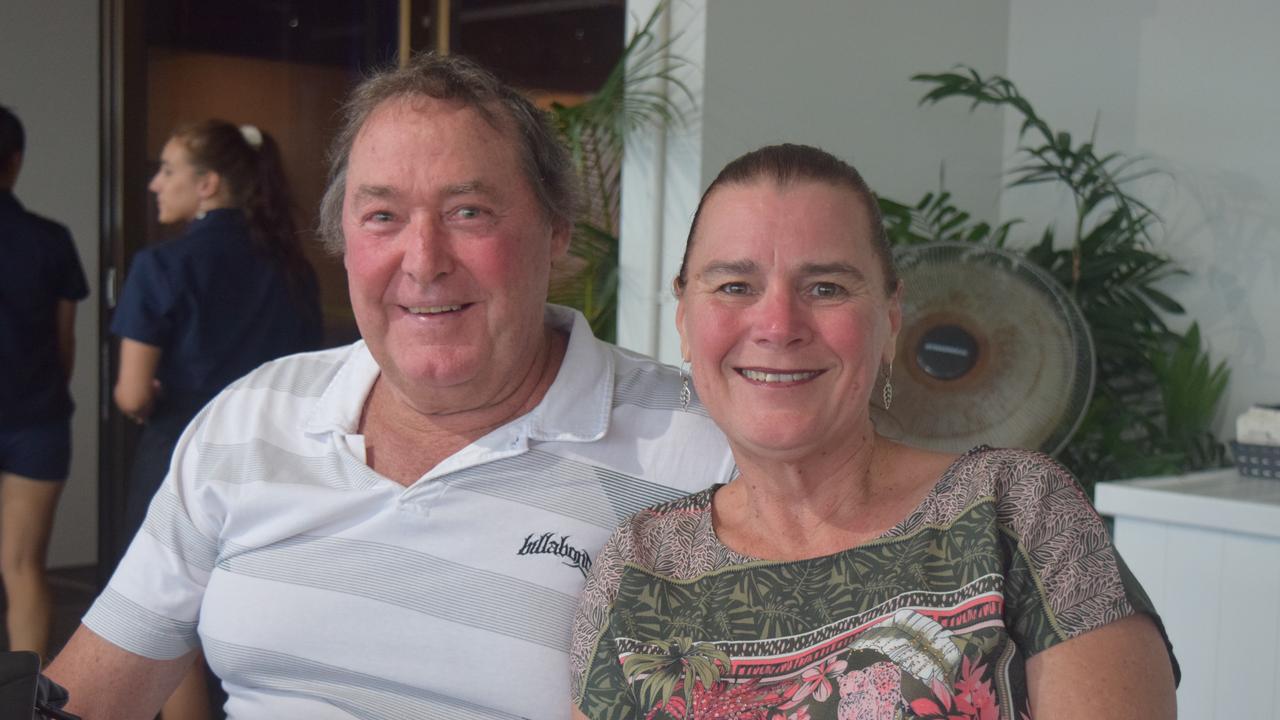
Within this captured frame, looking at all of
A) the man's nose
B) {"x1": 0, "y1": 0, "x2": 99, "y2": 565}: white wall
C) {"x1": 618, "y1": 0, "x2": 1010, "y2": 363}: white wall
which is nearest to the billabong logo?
the man's nose

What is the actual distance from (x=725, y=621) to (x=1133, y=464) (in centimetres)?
269

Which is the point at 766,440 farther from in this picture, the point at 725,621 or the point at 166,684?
the point at 166,684

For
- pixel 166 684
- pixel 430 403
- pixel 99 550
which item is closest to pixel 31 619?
pixel 99 550

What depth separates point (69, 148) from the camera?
18.1ft

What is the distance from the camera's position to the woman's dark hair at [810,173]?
1.48m

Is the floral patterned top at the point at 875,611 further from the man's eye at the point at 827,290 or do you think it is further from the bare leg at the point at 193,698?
the bare leg at the point at 193,698

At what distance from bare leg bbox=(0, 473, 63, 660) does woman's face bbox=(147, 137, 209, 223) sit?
2.96ft

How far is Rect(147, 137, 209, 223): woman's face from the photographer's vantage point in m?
3.61

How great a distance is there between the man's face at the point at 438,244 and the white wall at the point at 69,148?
4228mm

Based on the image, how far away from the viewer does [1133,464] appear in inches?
150

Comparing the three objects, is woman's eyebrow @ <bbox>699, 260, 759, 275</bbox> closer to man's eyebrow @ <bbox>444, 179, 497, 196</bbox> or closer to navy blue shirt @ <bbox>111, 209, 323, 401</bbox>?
man's eyebrow @ <bbox>444, 179, 497, 196</bbox>

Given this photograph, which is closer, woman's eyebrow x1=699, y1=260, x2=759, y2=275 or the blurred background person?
woman's eyebrow x1=699, y1=260, x2=759, y2=275

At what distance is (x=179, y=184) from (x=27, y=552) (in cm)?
121

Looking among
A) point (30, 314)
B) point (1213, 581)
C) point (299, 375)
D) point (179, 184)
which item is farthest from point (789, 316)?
point (30, 314)
